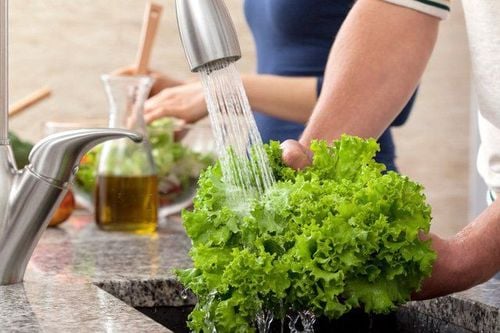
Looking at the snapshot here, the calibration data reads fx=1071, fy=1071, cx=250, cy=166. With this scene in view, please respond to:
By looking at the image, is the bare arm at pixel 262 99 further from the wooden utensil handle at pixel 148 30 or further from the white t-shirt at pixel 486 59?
the white t-shirt at pixel 486 59

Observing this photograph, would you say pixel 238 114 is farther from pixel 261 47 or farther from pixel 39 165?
pixel 261 47

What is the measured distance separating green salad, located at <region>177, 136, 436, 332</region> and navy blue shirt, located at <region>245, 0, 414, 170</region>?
4.23 ft

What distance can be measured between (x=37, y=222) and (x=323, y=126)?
1.33ft

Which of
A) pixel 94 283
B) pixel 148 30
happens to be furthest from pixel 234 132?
pixel 148 30

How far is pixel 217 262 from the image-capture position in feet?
3.40

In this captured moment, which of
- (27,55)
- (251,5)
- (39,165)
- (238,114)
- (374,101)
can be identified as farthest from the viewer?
(27,55)

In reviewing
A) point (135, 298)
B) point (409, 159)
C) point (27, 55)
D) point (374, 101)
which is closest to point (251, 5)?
point (374, 101)

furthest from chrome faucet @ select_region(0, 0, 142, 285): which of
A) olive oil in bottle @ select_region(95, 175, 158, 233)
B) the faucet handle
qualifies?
olive oil in bottle @ select_region(95, 175, 158, 233)

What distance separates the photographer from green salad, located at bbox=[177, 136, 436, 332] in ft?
3.30

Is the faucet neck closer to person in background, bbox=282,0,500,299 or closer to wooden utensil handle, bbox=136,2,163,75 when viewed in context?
person in background, bbox=282,0,500,299

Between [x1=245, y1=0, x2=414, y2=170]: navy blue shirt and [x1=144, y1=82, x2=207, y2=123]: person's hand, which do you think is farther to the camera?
[x1=144, y1=82, x2=207, y2=123]: person's hand

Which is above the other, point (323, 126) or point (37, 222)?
point (323, 126)

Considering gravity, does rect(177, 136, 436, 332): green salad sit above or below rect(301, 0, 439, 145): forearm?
below

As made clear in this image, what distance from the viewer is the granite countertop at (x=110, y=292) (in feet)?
3.46
